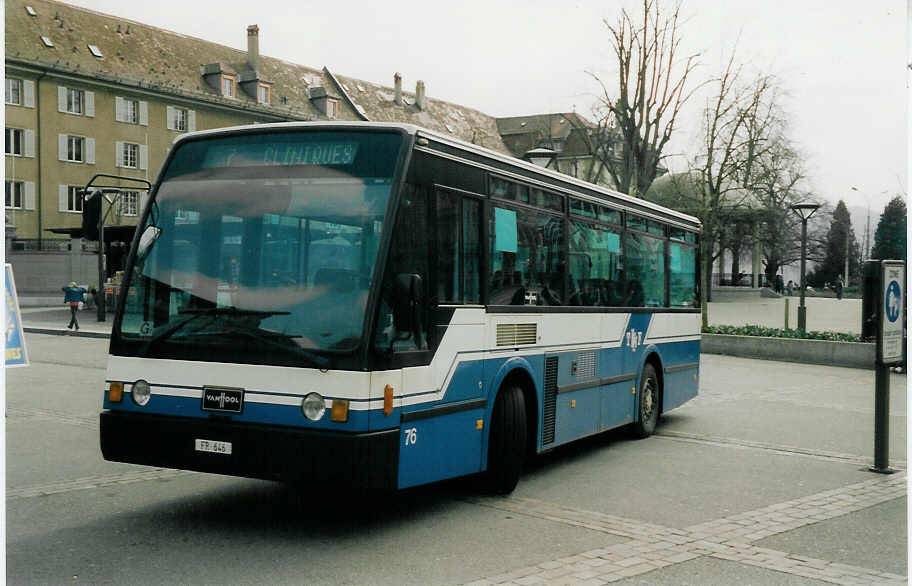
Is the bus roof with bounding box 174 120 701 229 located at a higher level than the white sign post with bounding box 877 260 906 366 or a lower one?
higher

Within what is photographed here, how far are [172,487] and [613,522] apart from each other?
11.9ft

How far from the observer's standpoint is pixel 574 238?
998 cm

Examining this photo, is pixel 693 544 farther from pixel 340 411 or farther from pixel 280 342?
pixel 280 342

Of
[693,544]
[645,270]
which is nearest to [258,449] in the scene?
[693,544]

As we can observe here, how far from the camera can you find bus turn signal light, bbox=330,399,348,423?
252 inches

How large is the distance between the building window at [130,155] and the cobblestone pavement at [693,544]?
6011cm

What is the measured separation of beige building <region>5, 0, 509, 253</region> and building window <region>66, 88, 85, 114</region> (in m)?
0.07

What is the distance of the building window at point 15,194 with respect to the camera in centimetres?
5712

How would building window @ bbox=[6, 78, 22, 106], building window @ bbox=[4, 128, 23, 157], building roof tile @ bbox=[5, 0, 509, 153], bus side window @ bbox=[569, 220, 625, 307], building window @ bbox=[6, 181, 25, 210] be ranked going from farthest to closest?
building roof tile @ bbox=[5, 0, 509, 153]
building window @ bbox=[4, 128, 23, 157]
building window @ bbox=[6, 181, 25, 210]
building window @ bbox=[6, 78, 22, 106]
bus side window @ bbox=[569, 220, 625, 307]

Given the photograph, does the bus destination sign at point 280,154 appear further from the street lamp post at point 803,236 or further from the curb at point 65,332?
the street lamp post at point 803,236

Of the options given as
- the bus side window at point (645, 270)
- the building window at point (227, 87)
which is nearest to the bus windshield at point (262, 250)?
the bus side window at point (645, 270)

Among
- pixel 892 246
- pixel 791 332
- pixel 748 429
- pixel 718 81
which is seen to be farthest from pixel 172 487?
pixel 892 246

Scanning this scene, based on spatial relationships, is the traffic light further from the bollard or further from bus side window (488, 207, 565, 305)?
the bollard

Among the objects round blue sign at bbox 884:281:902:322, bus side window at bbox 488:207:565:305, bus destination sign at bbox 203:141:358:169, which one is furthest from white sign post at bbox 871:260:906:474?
bus destination sign at bbox 203:141:358:169
